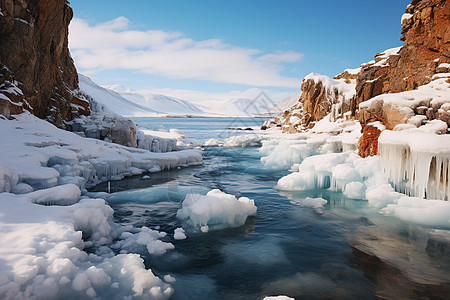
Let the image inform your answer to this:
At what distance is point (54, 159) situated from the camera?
11.8m

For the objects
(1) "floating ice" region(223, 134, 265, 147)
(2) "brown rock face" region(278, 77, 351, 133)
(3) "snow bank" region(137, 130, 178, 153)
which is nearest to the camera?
(3) "snow bank" region(137, 130, 178, 153)

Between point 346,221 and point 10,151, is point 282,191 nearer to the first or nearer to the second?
point 346,221

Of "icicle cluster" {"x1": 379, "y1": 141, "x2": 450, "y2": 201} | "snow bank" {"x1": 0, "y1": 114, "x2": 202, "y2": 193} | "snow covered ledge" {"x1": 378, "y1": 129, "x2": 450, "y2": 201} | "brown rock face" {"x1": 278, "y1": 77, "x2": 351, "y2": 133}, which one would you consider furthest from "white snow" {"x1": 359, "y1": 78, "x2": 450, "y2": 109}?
"brown rock face" {"x1": 278, "y1": 77, "x2": 351, "y2": 133}

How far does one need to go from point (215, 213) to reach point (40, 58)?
55.7 feet

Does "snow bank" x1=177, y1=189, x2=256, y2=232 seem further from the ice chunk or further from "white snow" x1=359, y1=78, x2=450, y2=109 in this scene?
"white snow" x1=359, y1=78, x2=450, y2=109

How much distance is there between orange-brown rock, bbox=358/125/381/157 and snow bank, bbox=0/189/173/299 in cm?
1214

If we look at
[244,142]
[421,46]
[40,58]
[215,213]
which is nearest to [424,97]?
[421,46]

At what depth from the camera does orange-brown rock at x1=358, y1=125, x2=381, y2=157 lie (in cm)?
1341

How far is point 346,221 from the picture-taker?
9.10m

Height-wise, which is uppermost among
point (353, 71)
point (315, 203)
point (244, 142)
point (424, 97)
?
point (353, 71)

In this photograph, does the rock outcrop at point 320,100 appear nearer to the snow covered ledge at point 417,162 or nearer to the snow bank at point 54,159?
the snow covered ledge at point 417,162

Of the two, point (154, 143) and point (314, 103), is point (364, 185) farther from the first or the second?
point (314, 103)

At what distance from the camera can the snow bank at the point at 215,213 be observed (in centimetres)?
843

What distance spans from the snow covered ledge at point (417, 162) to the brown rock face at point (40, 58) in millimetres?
17796
